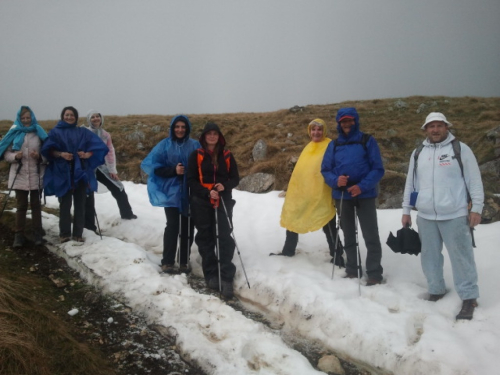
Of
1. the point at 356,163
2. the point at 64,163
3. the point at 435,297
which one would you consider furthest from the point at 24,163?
the point at 435,297

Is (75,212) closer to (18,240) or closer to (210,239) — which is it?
(18,240)

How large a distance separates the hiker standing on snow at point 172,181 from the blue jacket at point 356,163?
2.67 m

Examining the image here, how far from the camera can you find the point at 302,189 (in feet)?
21.2

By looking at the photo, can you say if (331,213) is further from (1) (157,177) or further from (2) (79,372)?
(2) (79,372)

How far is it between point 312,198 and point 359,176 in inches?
39.8

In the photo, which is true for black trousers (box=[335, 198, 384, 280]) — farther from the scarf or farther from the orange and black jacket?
the scarf

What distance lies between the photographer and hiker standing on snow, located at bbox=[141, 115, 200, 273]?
6.38 meters

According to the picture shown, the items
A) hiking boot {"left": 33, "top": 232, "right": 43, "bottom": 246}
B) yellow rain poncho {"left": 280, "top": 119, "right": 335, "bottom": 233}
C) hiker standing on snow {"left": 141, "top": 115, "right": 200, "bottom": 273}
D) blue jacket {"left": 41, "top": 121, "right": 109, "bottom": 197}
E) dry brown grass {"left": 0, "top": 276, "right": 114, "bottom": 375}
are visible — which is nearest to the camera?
dry brown grass {"left": 0, "top": 276, "right": 114, "bottom": 375}

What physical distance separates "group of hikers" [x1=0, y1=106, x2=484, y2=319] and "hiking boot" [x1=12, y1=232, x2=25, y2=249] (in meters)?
0.02

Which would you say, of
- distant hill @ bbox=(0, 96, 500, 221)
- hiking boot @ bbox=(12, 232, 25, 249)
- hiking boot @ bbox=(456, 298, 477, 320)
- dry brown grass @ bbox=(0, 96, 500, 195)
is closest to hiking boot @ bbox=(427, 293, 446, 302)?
hiking boot @ bbox=(456, 298, 477, 320)

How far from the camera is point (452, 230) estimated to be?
15.3 feet

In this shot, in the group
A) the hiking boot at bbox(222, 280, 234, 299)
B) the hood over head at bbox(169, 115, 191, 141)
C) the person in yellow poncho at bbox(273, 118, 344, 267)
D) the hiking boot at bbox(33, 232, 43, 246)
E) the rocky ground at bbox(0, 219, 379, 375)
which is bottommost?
the rocky ground at bbox(0, 219, 379, 375)

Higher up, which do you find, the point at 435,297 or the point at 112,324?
the point at 435,297

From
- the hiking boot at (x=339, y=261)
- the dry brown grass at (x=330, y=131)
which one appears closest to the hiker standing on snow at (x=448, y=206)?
the hiking boot at (x=339, y=261)
